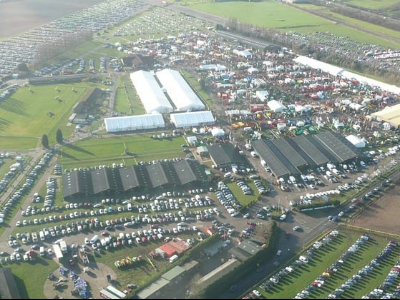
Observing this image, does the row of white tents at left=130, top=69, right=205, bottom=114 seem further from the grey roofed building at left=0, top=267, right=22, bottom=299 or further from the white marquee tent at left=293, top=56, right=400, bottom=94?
the grey roofed building at left=0, top=267, right=22, bottom=299

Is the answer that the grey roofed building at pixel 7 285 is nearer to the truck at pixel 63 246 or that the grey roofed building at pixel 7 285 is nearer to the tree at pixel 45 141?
the truck at pixel 63 246

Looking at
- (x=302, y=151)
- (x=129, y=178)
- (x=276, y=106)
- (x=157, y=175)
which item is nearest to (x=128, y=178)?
(x=129, y=178)

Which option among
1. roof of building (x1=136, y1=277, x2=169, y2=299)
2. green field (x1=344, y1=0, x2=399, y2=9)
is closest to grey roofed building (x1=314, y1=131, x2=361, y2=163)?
roof of building (x1=136, y1=277, x2=169, y2=299)

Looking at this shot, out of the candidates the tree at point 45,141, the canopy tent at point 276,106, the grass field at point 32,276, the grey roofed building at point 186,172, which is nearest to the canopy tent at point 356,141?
the canopy tent at point 276,106

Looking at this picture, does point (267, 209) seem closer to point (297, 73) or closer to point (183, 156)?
point (183, 156)

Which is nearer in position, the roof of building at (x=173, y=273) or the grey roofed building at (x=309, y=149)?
the roof of building at (x=173, y=273)
